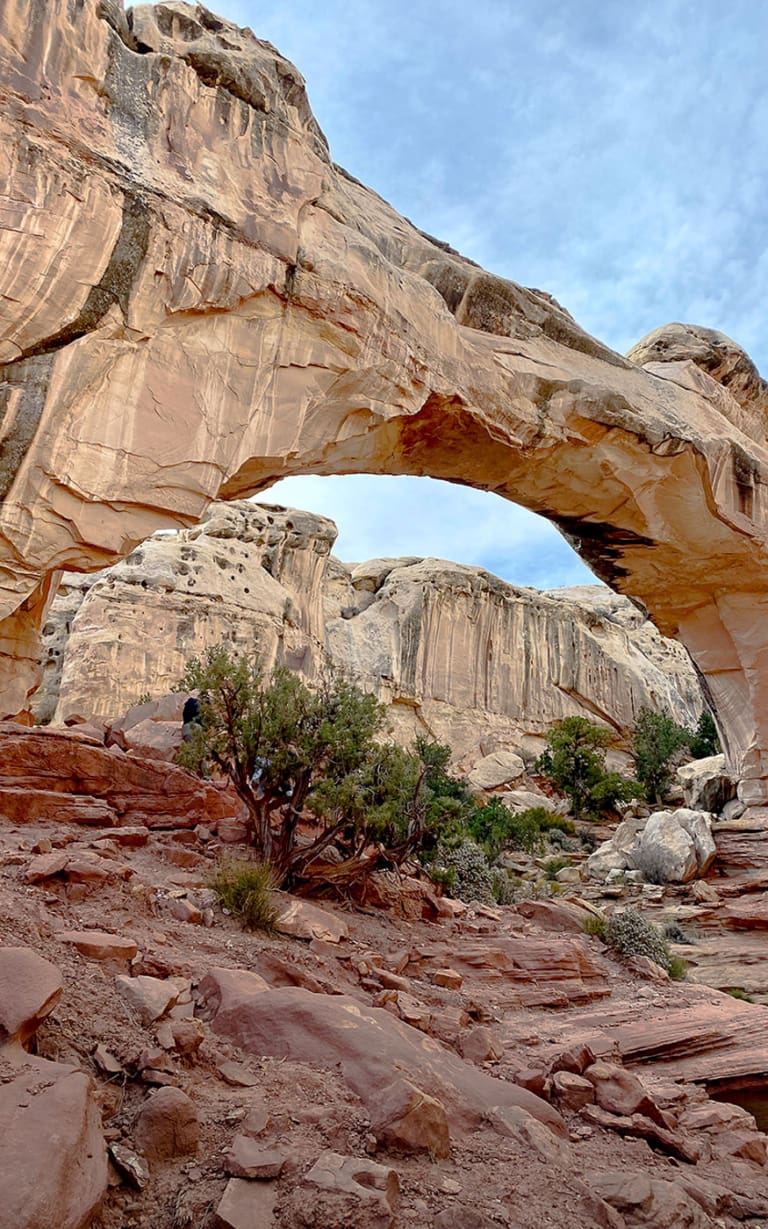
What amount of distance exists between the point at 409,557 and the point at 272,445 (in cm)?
3388

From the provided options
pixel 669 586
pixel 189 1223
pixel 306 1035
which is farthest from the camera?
pixel 669 586

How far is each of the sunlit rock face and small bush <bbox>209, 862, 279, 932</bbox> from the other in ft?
10.9

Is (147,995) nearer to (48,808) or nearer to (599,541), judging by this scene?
(48,808)

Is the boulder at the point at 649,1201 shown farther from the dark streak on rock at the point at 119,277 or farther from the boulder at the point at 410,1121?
the dark streak on rock at the point at 119,277

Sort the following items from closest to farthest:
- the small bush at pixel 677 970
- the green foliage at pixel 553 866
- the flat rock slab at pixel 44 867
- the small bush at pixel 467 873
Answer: the flat rock slab at pixel 44 867 < the small bush at pixel 677 970 < the small bush at pixel 467 873 < the green foliage at pixel 553 866

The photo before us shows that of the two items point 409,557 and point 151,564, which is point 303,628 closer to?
point 151,564

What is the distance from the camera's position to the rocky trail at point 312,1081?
2684 mm

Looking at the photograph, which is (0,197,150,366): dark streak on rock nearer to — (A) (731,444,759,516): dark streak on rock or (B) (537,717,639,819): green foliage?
(A) (731,444,759,516): dark streak on rock

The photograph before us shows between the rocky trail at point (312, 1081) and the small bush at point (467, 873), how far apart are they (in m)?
4.30

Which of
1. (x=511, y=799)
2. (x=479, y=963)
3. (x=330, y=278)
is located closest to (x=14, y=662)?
(x=330, y=278)

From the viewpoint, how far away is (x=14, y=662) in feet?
36.4

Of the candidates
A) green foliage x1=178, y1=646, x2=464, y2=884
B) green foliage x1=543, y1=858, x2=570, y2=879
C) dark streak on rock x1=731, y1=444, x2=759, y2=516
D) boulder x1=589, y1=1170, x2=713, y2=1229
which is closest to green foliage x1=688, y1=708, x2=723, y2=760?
green foliage x1=543, y1=858, x2=570, y2=879

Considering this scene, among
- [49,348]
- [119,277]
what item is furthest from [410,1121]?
[119,277]

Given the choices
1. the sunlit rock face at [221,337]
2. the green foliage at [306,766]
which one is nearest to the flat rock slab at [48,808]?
the green foliage at [306,766]
